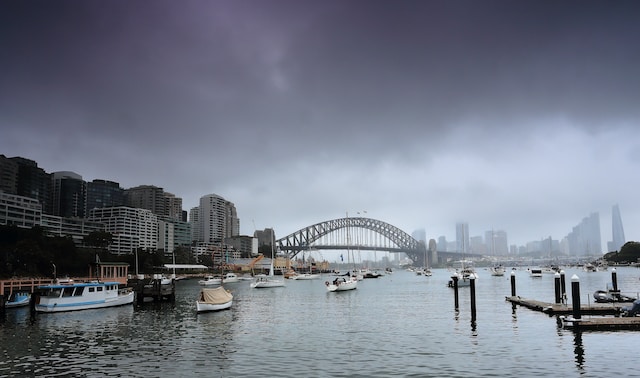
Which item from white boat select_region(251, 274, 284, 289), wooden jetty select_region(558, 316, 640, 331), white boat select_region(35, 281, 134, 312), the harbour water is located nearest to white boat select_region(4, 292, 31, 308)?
white boat select_region(35, 281, 134, 312)

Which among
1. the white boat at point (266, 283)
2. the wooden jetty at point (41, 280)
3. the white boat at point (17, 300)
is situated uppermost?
the wooden jetty at point (41, 280)

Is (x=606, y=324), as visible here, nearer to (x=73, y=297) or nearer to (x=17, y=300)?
(x=73, y=297)

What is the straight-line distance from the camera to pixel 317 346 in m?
36.1

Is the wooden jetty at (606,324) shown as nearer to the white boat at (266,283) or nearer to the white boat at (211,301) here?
the white boat at (211,301)

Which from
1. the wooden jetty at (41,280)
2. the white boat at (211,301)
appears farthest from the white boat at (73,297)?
the white boat at (211,301)

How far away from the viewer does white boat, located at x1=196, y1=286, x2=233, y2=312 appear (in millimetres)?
60531

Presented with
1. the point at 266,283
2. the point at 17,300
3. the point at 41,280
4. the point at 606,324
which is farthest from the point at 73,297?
the point at 266,283

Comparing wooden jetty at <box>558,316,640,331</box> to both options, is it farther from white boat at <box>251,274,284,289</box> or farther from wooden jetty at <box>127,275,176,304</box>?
white boat at <box>251,274,284,289</box>

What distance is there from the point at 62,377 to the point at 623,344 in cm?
→ 3556

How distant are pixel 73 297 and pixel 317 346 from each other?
42.7 m

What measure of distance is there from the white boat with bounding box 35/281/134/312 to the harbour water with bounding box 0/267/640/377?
17.8 feet

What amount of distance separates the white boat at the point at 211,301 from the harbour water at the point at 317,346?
11.2ft

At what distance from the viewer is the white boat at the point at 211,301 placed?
199 feet

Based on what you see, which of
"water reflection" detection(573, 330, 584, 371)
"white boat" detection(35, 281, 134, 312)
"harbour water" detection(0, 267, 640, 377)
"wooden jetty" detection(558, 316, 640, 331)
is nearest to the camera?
"harbour water" detection(0, 267, 640, 377)
